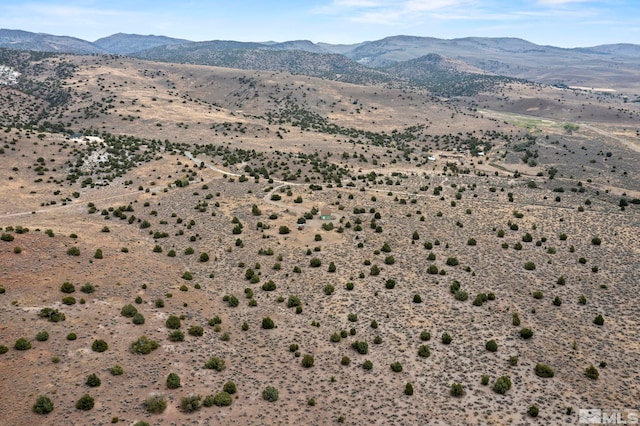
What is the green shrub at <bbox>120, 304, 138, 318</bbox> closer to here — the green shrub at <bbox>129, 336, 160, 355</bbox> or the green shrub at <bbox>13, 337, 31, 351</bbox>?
the green shrub at <bbox>129, 336, 160, 355</bbox>

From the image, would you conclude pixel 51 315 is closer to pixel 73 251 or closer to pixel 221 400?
pixel 73 251

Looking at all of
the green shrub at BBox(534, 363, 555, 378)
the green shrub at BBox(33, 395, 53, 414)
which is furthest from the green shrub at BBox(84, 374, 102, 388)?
the green shrub at BBox(534, 363, 555, 378)

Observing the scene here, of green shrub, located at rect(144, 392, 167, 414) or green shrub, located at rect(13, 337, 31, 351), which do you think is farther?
green shrub, located at rect(13, 337, 31, 351)

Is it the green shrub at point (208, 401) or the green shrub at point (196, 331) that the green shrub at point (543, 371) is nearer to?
the green shrub at point (208, 401)

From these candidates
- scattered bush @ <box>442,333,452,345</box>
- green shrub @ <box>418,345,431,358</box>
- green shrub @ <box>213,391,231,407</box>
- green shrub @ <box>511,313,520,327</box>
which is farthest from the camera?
green shrub @ <box>511,313,520,327</box>

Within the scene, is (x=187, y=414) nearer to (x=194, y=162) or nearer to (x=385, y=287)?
(x=385, y=287)

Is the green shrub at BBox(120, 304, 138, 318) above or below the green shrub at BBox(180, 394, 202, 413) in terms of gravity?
Answer: above

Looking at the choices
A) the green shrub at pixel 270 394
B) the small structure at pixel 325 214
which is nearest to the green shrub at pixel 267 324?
the green shrub at pixel 270 394
